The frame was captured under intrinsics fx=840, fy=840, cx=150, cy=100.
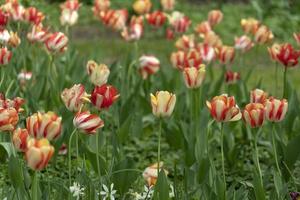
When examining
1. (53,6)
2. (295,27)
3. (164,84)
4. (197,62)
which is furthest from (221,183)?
(53,6)

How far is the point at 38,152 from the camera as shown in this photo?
2.42m

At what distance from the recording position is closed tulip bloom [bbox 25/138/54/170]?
2.43 meters

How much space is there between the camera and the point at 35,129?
2682 mm

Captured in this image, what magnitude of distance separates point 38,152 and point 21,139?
0.33 metres

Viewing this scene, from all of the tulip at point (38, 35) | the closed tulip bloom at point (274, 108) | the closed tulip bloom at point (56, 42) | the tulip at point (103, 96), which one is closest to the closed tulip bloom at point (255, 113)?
the closed tulip bloom at point (274, 108)

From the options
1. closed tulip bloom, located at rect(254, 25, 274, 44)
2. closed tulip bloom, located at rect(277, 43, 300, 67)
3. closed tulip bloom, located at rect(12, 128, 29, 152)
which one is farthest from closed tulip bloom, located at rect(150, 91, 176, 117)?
closed tulip bloom, located at rect(254, 25, 274, 44)

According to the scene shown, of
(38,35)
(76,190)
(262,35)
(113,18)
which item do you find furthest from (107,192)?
(113,18)

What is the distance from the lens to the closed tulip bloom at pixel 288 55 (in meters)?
3.99

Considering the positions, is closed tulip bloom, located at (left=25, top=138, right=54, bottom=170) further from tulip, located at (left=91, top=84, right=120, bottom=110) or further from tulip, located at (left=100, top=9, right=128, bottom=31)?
tulip, located at (left=100, top=9, right=128, bottom=31)

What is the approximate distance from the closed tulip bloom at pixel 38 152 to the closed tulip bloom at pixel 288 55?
185 cm

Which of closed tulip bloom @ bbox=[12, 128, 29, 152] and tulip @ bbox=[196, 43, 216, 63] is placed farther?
tulip @ bbox=[196, 43, 216, 63]

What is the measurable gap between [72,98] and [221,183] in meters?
0.63

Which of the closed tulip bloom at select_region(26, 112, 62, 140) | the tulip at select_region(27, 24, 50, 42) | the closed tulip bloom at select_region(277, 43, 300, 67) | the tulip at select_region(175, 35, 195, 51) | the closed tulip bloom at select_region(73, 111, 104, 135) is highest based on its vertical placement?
the closed tulip bloom at select_region(26, 112, 62, 140)

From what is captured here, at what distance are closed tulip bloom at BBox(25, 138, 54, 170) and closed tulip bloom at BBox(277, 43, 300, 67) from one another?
1.85 meters
